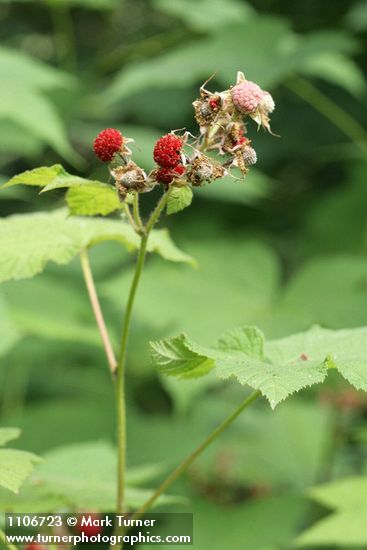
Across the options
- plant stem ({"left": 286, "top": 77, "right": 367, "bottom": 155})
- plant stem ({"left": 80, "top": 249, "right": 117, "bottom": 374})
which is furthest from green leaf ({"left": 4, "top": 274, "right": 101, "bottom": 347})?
plant stem ({"left": 286, "top": 77, "right": 367, "bottom": 155})

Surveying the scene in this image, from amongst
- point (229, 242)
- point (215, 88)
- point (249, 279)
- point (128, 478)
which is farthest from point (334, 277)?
point (215, 88)

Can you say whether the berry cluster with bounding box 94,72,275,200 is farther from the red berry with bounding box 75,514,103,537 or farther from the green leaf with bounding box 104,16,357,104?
the green leaf with bounding box 104,16,357,104

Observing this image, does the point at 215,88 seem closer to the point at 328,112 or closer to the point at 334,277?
the point at 328,112

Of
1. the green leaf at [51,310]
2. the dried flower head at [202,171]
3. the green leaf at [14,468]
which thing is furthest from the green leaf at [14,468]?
the green leaf at [51,310]

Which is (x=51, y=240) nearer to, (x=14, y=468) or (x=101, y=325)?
(x=101, y=325)

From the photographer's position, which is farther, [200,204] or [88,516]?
[200,204]

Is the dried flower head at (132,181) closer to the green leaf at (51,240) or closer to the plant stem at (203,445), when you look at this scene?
the green leaf at (51,240)
